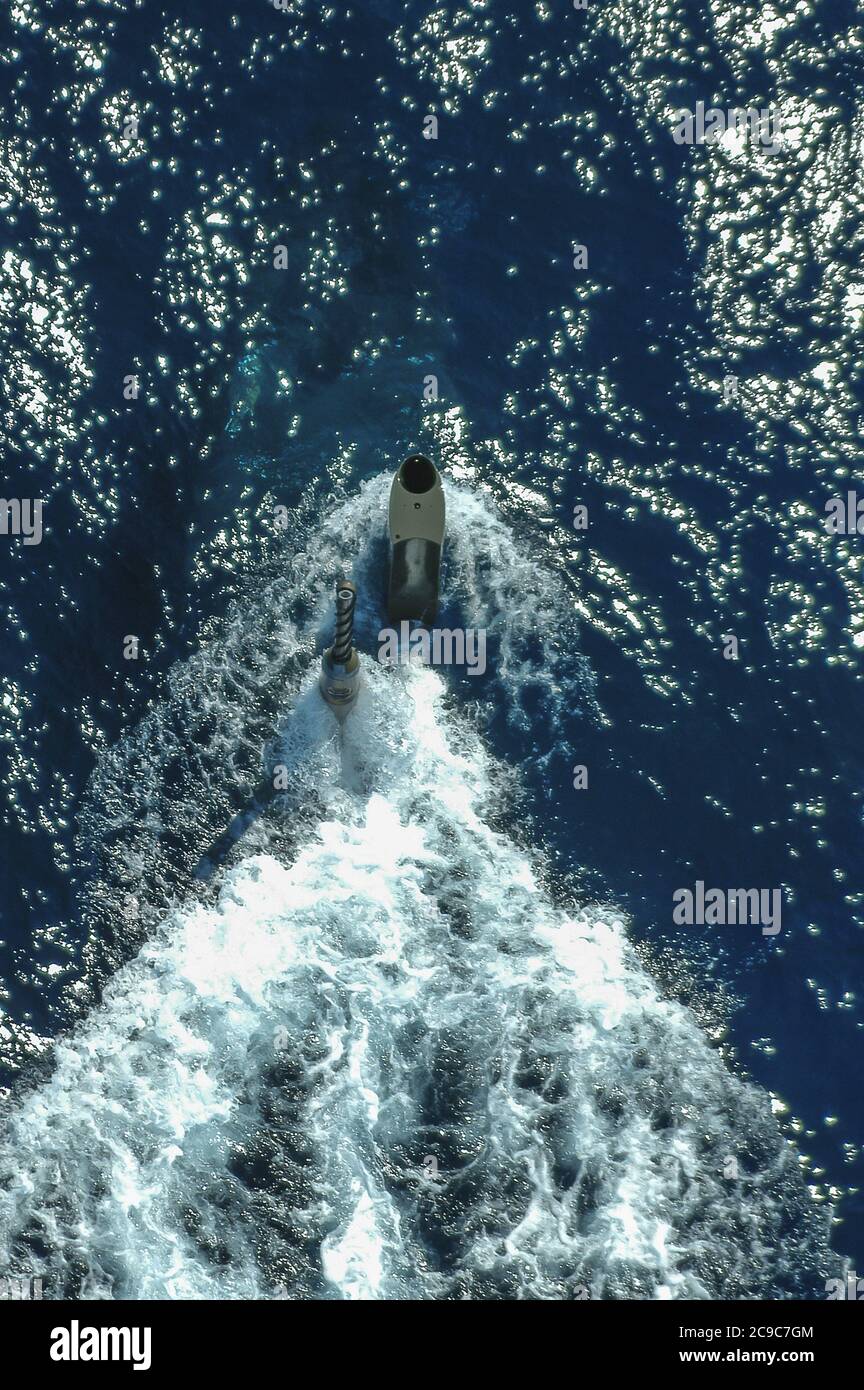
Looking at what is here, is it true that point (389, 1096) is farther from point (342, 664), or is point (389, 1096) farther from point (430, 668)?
point (430, 668)

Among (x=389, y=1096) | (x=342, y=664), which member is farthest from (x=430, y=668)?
(x=389, y=1096)

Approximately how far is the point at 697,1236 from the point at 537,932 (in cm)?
1204

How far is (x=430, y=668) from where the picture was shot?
181ft

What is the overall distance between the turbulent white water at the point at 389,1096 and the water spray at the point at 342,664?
871 mm

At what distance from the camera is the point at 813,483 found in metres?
57.9

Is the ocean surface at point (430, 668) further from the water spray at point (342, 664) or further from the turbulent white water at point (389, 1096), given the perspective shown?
the water spray at point (342, 664)

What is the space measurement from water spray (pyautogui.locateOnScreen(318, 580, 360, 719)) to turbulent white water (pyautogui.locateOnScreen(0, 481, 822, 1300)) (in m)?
0.87

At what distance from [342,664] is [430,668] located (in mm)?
4601

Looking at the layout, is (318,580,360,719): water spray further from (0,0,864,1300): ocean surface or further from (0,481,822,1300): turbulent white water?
(0,0,864,1300): ocean surface

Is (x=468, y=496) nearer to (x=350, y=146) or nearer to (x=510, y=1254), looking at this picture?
(x=350, y=146)
